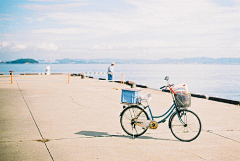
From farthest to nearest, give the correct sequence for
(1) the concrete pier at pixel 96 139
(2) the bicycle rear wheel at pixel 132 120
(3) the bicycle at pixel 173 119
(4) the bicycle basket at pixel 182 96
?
(2) the bicycle rear wheel at pixel 132 120 → (3) the bicycle at pixel 173 119 → (4) the bicycle basket at pixel 182 96 → (1) the concrete pier at pixel 96 139

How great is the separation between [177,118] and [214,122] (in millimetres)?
2576

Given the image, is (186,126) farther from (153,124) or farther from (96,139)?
(96,139)

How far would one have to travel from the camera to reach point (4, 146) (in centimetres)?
537

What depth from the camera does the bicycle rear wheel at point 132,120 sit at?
6.30 metres

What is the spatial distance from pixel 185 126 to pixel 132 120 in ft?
4.20

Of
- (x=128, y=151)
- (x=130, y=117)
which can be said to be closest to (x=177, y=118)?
(x=130, y=117)

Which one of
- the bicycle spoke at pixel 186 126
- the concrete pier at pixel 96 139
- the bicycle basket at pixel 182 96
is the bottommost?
the concrete pier at pixel 96 139

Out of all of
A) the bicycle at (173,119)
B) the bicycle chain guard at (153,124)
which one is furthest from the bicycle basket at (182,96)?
the bicycle chain guard at (153,124)

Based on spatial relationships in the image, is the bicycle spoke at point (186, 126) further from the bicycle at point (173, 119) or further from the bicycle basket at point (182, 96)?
the bicycle basket at point (182, 96)

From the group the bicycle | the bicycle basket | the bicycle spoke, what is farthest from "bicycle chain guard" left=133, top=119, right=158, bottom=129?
the bicycle basket

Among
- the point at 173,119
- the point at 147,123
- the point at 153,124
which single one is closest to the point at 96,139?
the point at 147,123

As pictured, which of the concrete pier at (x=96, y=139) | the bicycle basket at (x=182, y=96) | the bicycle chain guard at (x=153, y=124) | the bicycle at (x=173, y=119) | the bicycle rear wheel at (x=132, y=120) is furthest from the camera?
the bicycle rear wheel at (x=132, y=120)

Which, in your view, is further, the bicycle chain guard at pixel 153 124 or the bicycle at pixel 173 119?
the bicycle chain guard at pixel 153 124

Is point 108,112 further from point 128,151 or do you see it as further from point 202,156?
point 202,156
